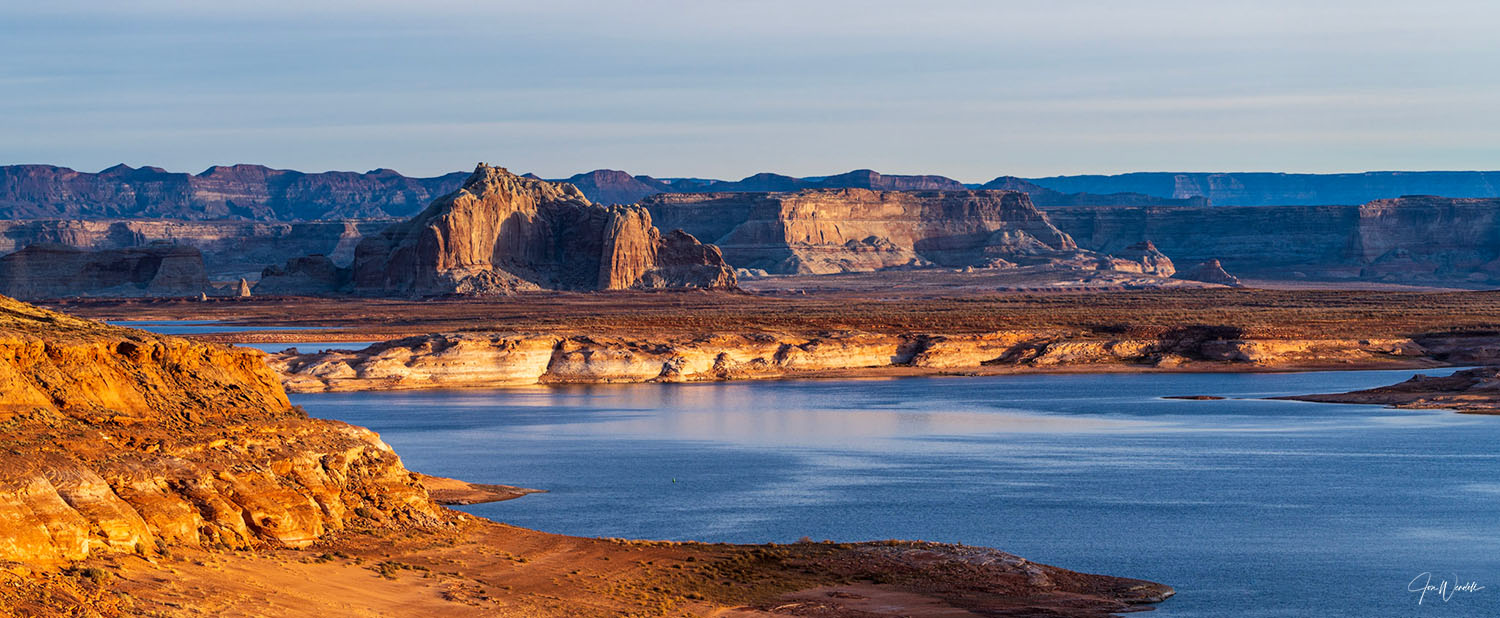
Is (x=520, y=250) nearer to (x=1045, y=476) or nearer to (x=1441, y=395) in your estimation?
(x=1441, y=395)

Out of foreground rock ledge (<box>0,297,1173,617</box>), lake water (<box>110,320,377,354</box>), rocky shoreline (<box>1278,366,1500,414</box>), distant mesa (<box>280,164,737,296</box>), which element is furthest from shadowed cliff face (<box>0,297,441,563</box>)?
distant mesa (<box>280,164,737,296</box>)

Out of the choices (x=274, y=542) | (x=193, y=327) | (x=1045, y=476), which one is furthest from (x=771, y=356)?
(x=274, y=542)

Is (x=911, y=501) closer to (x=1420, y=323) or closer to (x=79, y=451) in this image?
(x=79, y=451)

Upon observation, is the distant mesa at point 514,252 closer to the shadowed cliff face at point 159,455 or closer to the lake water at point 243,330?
the lake water at point 243,330

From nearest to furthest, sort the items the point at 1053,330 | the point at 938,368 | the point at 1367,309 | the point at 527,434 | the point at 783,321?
1. the point at 527,434
2. the point at 938,368
3. the point at 1053,330
4. the point at 783,321
5. the point at 1367,309

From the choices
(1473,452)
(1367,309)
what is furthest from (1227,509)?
(1367,309)

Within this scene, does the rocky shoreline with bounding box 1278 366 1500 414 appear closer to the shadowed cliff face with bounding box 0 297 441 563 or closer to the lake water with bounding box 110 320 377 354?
the shadowed cliff face with bounding box 0 297 441 563
